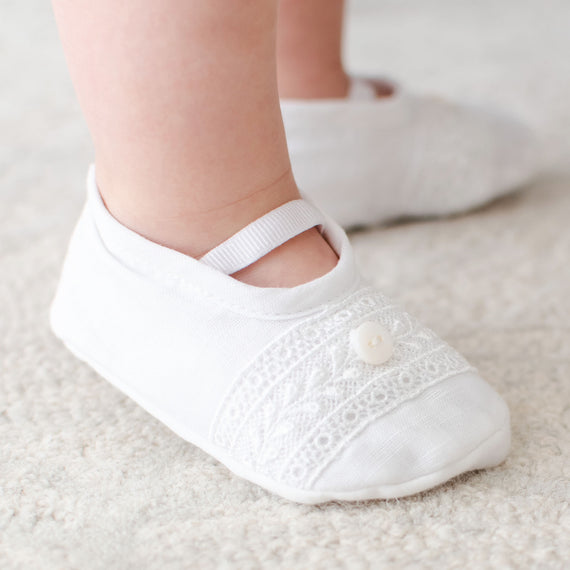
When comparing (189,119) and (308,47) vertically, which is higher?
(189,119)

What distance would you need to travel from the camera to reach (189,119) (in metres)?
0.48

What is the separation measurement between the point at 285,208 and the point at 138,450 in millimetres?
184

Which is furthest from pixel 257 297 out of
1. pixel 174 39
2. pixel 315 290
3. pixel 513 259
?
pixel 513 259

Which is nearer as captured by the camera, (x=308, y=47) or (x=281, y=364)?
(x=281, y=364)

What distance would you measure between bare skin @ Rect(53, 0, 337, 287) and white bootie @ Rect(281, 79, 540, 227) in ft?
1.07

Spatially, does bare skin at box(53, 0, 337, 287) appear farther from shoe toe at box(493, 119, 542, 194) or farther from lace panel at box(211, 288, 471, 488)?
shoe toe at box(493, 119, 542, 194)

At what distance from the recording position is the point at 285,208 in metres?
0.52

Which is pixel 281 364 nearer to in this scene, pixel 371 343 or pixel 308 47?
pixel 371 343

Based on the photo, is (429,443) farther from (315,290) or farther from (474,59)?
(474,59)

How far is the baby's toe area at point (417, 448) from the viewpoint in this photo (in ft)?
1.45

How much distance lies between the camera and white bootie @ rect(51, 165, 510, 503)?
1.47ft

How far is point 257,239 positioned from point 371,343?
102 millimetres

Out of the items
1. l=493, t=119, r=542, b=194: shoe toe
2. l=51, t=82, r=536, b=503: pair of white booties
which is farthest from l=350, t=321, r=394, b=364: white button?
l=493, t=119, r=542, b=194: shoe toe

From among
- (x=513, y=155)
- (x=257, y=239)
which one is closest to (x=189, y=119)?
(x=257, y=239)
